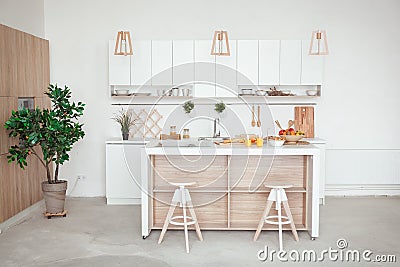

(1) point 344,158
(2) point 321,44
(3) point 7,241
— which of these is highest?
(2) point 321,44

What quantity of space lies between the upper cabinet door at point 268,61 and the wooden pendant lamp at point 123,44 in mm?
1761

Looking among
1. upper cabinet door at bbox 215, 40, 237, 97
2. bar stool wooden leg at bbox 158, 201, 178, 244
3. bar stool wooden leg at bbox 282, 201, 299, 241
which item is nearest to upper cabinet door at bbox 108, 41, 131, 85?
upper cabinet door at bbox 215, 40, 237, 97

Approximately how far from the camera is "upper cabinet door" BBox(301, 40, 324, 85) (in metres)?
6.98

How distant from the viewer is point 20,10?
6410mm

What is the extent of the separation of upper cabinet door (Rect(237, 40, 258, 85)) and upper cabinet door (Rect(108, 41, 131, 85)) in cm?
151

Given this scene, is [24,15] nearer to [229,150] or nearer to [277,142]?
[229,150]

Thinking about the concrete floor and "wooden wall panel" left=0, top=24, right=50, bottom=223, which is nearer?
the concrete floor

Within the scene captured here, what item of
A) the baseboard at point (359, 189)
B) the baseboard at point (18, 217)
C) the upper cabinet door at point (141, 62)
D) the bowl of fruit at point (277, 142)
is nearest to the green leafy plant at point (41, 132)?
the baseboard at point (18, 217)

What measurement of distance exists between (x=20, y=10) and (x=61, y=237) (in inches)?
116

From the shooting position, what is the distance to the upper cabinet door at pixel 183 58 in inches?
275

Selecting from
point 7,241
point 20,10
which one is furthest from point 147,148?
point 20,10

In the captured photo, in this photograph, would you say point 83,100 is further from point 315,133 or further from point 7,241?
point 315,133

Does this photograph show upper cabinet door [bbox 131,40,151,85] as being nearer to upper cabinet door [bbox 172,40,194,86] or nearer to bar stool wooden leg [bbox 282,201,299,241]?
upper cabinet door [bbox 172,40,194,86]

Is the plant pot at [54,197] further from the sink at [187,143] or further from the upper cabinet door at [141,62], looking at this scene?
the upper cabinet door at [141,62]
